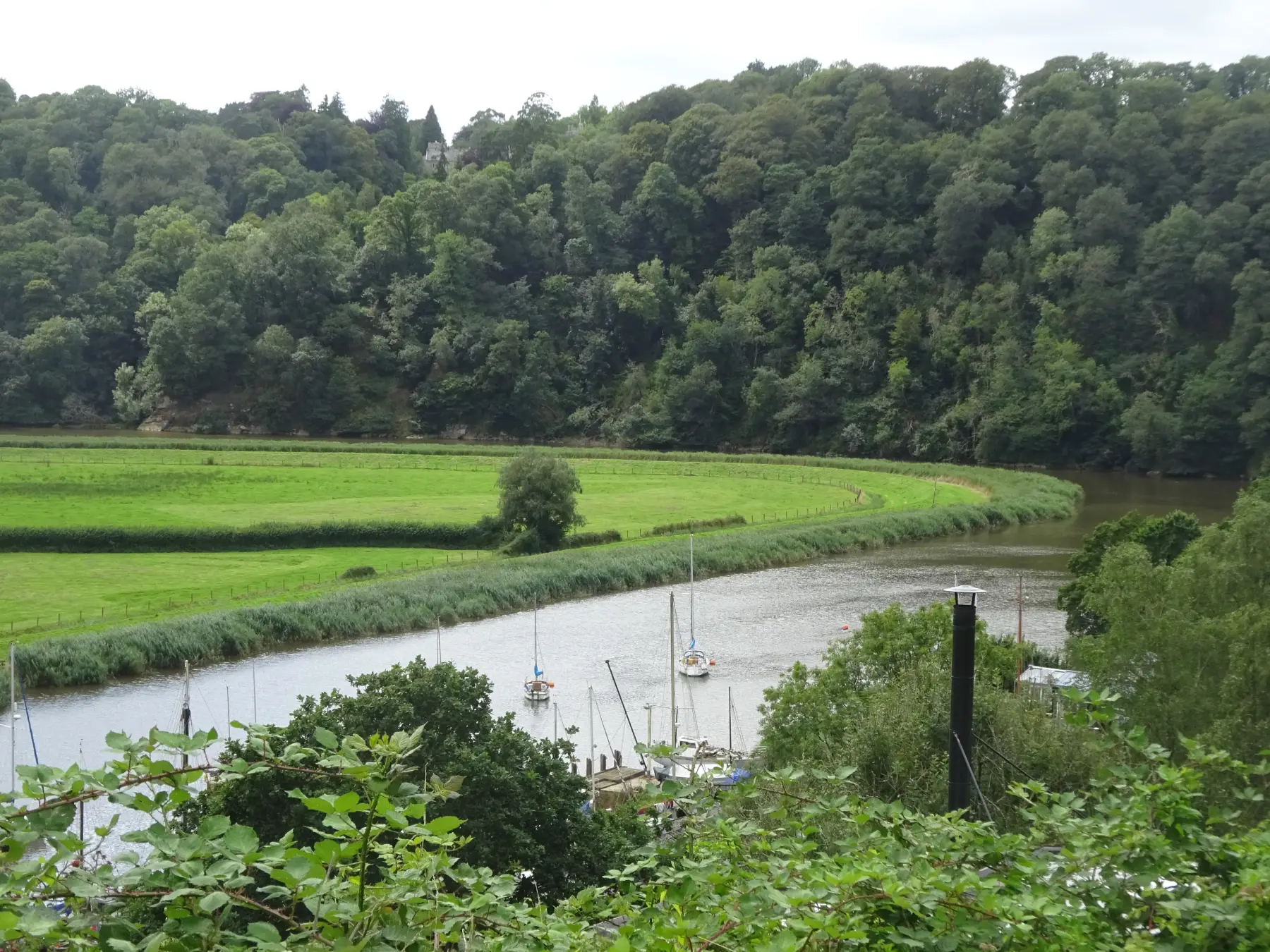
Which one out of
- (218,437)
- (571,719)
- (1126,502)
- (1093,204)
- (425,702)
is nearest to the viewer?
(425,702)

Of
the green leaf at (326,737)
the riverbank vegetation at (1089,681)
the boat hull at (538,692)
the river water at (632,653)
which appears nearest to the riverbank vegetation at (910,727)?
the riverbank vegetation at (1089,681)

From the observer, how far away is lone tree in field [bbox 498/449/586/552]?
5131 cm

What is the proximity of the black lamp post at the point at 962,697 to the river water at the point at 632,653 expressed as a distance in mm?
11459

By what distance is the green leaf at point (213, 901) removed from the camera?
13.1 ft

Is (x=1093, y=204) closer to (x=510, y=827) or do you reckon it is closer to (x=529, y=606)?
(x=529, y=606)

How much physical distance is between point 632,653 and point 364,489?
111ft

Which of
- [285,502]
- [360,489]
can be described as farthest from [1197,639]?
[360,489]

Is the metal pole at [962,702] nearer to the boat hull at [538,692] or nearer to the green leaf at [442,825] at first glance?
the green leaf at [442,825]

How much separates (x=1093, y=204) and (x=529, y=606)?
65505mm

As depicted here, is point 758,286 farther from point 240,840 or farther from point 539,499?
point 240,840

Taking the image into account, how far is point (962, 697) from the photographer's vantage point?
13.7m

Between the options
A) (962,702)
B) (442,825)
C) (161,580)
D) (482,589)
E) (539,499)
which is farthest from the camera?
(539,499)

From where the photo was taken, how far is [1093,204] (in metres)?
92.1

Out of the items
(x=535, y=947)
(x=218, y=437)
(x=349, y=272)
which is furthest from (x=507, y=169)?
(x=535, y=947)
